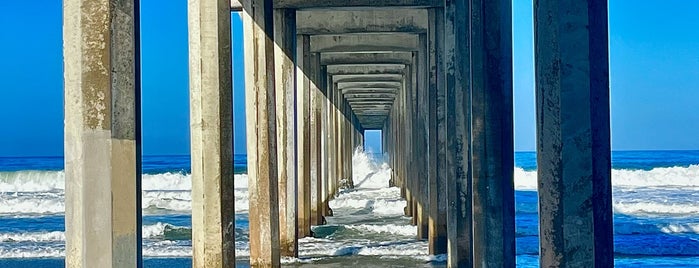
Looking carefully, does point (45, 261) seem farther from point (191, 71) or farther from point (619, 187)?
point (619, 187)

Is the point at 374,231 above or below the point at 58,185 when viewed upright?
above

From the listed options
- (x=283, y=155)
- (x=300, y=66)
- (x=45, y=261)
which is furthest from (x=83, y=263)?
(x=300, y=66)

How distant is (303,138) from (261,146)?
17.8 feet

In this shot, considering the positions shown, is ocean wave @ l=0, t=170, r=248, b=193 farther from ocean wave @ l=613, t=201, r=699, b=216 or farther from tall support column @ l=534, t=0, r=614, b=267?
tall support column @ l=534, t=0, r=614, b=267

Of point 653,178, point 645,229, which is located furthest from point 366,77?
point 653,178

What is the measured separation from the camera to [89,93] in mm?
3941

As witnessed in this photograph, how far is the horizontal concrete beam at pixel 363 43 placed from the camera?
15.5 meters

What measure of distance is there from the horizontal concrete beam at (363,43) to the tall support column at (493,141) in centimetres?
963

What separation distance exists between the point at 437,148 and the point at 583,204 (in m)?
6.09

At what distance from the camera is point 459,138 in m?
7.55

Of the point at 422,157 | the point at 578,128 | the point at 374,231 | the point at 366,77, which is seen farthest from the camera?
the point at 366,77

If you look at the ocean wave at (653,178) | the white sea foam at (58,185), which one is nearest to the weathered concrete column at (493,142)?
the white sea foam at (58,185)

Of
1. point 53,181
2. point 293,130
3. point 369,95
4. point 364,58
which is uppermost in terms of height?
point 364,58

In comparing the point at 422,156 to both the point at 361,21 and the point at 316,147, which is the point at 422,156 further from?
the point at 316,147
